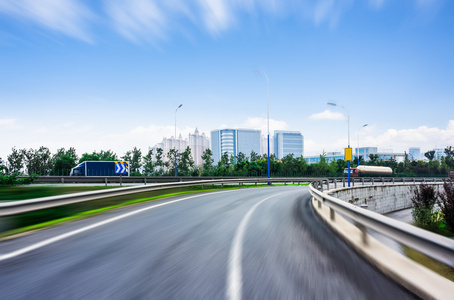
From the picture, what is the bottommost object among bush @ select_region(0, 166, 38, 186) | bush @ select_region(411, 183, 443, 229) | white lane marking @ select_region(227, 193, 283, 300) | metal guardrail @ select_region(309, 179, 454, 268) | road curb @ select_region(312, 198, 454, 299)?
bush @ select_region(411, 183, 443, 229)

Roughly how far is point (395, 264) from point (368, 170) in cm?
7545

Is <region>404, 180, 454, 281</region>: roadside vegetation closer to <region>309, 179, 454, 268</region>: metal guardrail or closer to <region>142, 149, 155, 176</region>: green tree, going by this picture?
<region>309, 179, 454, 268</region>: metal guardrail

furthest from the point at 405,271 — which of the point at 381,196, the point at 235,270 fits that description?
the point at 381,196

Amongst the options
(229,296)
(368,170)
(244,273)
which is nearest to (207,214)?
(244,273)

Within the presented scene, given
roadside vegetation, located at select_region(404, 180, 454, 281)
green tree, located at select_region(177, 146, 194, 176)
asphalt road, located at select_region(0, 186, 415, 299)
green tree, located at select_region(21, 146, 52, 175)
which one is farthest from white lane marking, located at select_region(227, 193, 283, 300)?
green tree, located at select_region(21, 146, 52, 175)

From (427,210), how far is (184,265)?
2791 cm

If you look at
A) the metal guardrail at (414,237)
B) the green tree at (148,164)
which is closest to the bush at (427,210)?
the metal guardrail at (414,237)

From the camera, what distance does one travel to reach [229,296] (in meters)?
3.25

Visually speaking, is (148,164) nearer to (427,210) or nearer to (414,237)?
(427,210)

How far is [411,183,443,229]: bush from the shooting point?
83.3 ft

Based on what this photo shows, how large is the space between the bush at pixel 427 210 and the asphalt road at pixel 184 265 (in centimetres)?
2314

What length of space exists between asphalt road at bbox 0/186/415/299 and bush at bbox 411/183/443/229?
75.9 feet

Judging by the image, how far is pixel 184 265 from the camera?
4316 mm

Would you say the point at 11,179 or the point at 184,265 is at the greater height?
the point at 11,179
